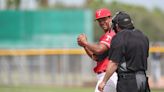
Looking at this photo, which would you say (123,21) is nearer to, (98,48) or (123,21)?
(123,21)

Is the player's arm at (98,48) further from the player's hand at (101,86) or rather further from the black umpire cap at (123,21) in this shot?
the player's hand at (101,86)

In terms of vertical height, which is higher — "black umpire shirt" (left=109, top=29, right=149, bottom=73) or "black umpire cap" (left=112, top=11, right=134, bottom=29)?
"black umpire cap" (left=112, top=11, right=134, bottom=29)

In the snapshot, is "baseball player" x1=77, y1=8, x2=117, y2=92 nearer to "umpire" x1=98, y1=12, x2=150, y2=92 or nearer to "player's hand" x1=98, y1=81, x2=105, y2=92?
"umpire" x1=98, y1=12, x2=150, y2=92

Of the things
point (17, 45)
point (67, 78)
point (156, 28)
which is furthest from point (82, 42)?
point (156, 28)

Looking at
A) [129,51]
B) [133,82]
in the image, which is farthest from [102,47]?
[133,82]

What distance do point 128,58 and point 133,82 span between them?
0.34m

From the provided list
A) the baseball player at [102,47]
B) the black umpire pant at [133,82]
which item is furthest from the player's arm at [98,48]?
the black umpire pant at [133,82]

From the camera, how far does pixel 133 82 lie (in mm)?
9172

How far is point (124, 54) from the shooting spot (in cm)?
911

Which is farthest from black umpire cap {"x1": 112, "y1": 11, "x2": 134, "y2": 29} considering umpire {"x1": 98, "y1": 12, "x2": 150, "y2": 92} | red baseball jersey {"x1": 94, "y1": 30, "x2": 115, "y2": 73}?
red baseball jersey {"x1": 94, "y1": 30, "x2": 115, "y2": 73}

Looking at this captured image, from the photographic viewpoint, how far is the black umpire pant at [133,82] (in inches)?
361

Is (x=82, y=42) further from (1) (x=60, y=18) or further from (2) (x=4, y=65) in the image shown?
(1) (x=60, y=18)

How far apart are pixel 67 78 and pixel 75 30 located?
4649 millimetres

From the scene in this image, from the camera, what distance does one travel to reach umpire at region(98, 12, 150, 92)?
904 centimetres
